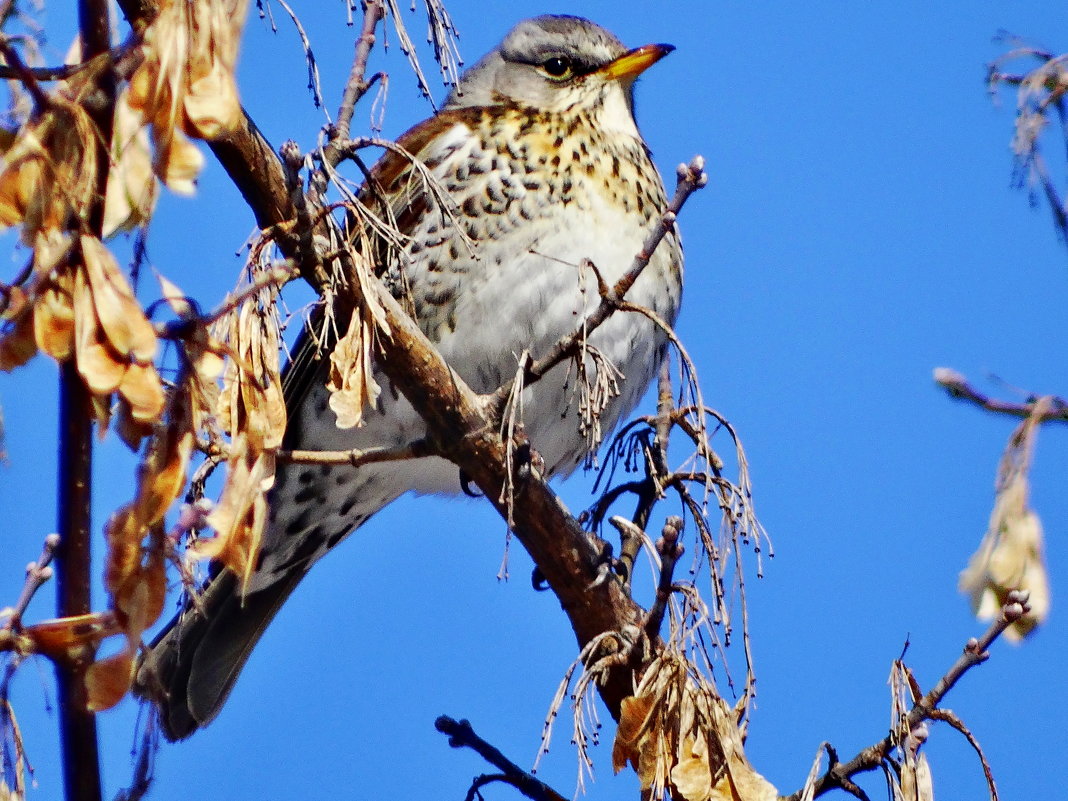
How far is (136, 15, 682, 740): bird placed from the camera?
4203 millimetres

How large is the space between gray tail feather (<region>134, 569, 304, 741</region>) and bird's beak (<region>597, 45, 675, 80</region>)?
2.04 m

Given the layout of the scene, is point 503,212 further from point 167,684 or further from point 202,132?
point 202,132

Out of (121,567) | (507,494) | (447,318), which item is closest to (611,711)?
(507,494)

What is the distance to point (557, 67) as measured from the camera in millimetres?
4969

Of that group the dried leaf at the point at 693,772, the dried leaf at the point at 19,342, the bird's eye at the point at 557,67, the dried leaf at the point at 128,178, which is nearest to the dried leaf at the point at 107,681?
the dried leaf at the point at 19,342

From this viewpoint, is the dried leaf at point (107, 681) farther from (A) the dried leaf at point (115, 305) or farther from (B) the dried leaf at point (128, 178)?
(B) the dried leaf at point (128, 178)

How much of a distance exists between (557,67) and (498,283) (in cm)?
112

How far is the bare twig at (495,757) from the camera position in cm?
318

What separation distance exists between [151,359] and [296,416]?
9.67 ft

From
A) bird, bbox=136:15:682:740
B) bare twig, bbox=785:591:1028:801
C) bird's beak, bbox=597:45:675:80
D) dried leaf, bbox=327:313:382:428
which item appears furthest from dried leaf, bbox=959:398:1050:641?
bird's beak, bbox=597:45:675:80

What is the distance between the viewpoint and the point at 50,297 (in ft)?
5.55

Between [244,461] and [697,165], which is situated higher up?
[697,165]

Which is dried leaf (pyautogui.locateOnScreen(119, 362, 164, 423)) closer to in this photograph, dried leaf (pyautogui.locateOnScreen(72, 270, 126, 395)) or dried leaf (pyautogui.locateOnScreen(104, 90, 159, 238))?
dried leaf (pyautogui.locateOnScreen(72, 270, 126, 395))

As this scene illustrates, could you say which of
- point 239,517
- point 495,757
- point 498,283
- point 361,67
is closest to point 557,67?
point 498,283
